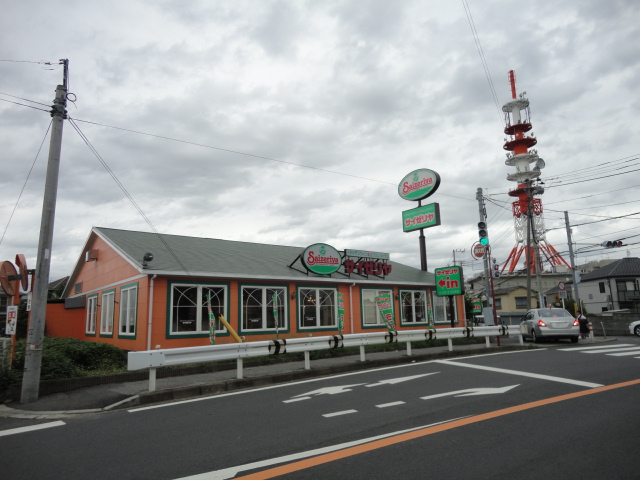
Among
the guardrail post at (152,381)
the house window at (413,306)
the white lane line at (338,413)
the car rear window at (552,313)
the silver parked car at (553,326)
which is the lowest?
the white lane line at (338,413)

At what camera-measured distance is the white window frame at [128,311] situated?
49.2 ft

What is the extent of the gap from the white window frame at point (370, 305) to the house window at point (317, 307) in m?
1.47

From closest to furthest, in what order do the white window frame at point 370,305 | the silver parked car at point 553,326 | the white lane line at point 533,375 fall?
1. the white lane line at point 533,375
2. the silver parked car at point 553,326
3. the white window frame at point 370,305

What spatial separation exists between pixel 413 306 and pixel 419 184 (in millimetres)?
6707

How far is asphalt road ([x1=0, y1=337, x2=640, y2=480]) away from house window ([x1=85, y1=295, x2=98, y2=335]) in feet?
44.4

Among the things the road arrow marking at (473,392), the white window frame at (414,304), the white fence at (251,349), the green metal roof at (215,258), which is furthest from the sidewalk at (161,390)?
the white window frame at (414,304)

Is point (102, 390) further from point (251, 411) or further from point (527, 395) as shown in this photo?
point (527, 395)

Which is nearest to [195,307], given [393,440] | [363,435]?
[363,435]

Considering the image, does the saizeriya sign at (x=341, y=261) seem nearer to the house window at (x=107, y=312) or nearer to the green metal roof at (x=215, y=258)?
the green metal roof at (x=215, y=258)

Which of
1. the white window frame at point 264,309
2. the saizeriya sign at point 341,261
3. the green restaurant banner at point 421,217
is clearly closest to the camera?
the white window frame at point 264,309

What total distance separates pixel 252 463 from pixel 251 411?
2394 mm

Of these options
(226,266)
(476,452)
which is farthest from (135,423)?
(226,266)

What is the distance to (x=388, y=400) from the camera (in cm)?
Result: 729

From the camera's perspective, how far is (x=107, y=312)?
59.0ft
